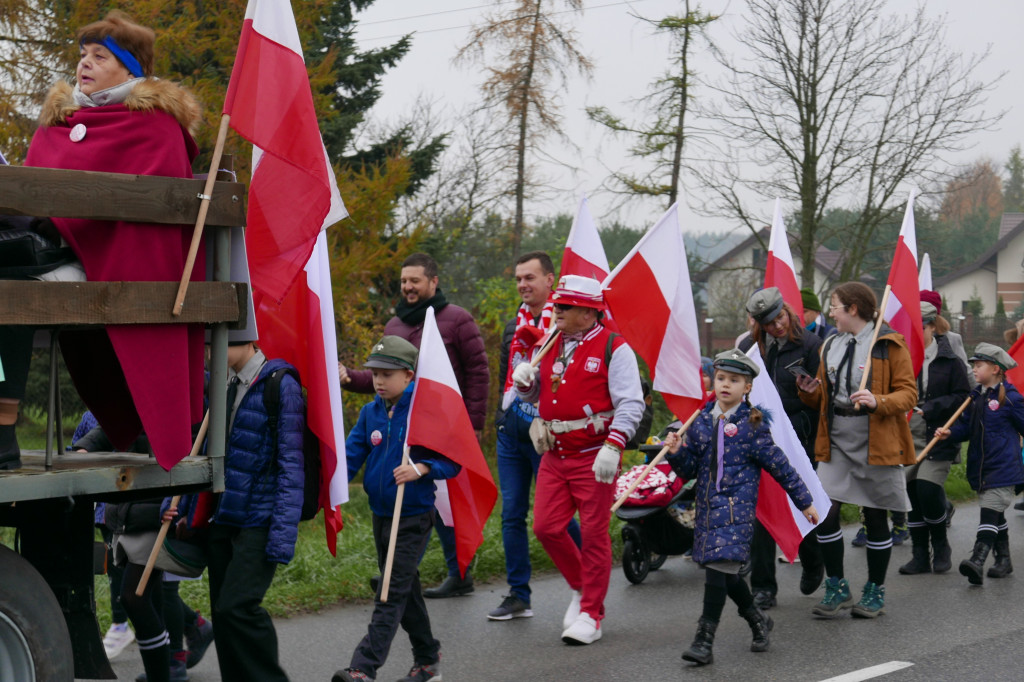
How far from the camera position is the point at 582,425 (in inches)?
257

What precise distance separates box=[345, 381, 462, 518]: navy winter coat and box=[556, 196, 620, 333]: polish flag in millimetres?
2445

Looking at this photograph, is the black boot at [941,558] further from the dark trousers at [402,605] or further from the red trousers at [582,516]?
the dark trousers at [402,605]

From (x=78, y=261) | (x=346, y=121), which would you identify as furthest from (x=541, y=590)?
(x=346, y=121)

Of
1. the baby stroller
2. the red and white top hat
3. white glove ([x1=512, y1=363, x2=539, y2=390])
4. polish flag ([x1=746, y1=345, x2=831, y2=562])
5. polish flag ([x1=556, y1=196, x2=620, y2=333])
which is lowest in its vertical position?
the baby stroller

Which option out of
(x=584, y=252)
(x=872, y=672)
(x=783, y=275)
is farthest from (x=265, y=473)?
(x=783, y=275)

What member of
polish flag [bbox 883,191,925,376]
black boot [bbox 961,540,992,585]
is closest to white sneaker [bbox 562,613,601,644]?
black boot [bbox 961,540,992,585]

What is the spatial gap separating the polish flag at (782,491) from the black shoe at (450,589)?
1960 millimetres

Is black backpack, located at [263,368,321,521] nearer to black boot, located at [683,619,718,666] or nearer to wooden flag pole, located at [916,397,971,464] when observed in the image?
black boot, located at [683,619,718,666]

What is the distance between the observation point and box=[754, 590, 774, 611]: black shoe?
7324 millimetres

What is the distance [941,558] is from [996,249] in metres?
48.0

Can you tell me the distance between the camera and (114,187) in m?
3.50

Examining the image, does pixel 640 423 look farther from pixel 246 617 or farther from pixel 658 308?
pixel 246 617

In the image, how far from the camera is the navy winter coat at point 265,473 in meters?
4.51

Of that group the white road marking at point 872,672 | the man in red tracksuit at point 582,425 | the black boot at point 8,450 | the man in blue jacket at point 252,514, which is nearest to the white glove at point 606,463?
the man in red tracksuit at point 582,425
